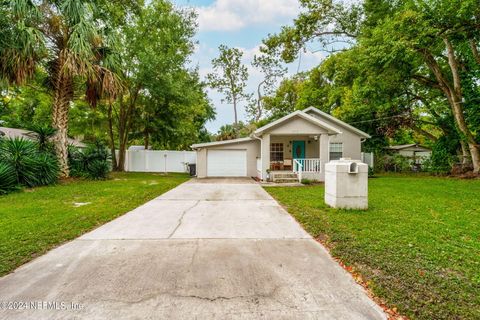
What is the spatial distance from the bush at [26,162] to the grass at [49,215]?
67 cm

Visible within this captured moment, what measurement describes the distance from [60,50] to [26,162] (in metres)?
5.28

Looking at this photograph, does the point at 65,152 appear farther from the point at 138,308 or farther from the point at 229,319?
the point at 229,319

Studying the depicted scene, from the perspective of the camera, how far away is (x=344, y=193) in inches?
243

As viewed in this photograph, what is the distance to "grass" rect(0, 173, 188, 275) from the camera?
370 centimetres

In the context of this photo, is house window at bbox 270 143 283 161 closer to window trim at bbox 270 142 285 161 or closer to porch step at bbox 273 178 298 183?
window trim at bbox 270 142 285 161

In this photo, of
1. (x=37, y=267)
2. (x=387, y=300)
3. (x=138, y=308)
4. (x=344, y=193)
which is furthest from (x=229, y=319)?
(x=344, y=193)

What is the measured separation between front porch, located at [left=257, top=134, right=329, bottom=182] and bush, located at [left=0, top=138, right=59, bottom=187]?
10.1 metres

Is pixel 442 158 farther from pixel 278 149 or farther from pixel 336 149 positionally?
pixel 278 149

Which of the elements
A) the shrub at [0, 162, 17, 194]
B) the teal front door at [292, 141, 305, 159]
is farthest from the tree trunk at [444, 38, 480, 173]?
the shrub at [0, 162, 17, 194]

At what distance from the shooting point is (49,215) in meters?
5.50

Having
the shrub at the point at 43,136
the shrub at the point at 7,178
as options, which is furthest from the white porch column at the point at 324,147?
the shrub at the point at 7,178

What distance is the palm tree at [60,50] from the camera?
8969 mm

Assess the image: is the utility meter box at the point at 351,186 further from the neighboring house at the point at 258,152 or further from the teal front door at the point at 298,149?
the teal front door at the point at 298,149

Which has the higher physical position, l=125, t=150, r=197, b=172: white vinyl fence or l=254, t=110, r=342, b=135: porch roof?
l=254, t=110, r=342, b=135: porch roof
